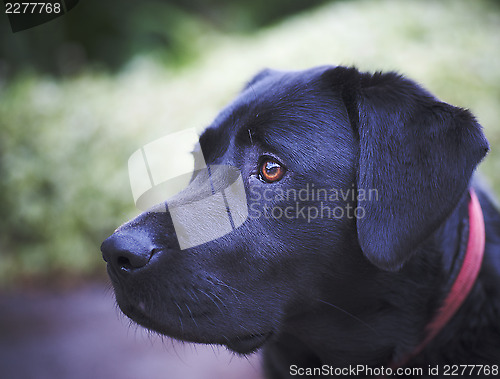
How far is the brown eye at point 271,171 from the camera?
161cm

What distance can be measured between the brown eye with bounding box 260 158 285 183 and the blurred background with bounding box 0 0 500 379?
8.93 feet

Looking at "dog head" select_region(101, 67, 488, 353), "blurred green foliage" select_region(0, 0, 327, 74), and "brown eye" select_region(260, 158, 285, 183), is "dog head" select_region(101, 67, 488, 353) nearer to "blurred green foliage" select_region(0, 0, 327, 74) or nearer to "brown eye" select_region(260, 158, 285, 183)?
"brown eye" select_region(260, 158, 285, 183)

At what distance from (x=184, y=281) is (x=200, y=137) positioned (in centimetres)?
66

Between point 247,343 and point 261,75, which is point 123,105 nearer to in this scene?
point 261,75

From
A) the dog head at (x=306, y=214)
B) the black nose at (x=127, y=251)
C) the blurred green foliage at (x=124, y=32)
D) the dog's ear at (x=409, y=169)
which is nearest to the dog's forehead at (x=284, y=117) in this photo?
the dog head at (x=306, y=214)

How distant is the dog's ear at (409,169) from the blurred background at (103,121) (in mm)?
2780

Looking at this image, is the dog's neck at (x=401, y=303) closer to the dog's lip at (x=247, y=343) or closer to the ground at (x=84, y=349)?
the dog's lip at (x=247, y=343)

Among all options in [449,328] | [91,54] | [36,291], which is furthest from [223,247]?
[91,54]

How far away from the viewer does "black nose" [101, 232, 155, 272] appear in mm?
1409

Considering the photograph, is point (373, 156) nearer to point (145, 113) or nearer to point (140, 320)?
point (140, 320)

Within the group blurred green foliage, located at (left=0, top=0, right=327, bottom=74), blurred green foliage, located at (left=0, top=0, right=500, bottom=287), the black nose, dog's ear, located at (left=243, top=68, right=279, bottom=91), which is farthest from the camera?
blurred green foliage, located at (left=0, top=0, right=327, bottom=74)

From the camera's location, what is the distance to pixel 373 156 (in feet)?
5.13

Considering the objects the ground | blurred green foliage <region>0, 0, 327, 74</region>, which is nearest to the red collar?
the ground

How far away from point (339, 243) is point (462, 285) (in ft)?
1.58
